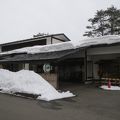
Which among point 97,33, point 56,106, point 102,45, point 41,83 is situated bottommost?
point 56,106

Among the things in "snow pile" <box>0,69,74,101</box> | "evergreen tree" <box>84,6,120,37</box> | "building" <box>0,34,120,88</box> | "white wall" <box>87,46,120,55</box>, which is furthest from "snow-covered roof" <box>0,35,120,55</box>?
"evergreen tree" <box>84,6,120,37</box>

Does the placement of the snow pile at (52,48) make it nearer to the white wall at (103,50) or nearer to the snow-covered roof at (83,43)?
the snow-covered roof at (83,43)

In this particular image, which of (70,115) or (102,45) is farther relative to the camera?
(102,45)

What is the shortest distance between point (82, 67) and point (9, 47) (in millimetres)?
15405

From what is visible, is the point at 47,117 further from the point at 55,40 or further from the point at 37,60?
the point at 55,40

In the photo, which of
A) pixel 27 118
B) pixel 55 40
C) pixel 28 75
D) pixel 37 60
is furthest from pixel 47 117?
pixel 55 40

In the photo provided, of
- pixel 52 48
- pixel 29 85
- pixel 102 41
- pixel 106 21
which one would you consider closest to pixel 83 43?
pixel 102 41

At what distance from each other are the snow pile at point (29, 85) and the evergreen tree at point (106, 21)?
2668 cm

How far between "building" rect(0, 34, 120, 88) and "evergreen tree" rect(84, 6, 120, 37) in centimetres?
1826

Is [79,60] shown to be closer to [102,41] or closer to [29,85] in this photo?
[102,41]

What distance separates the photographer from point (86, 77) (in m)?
19.1

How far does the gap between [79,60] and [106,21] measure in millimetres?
21301

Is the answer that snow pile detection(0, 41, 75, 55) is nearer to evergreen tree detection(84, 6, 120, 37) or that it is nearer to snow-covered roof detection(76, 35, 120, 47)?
snow-covered roof detection(76, 35, 120, 47)

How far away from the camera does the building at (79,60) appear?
15734 mm
